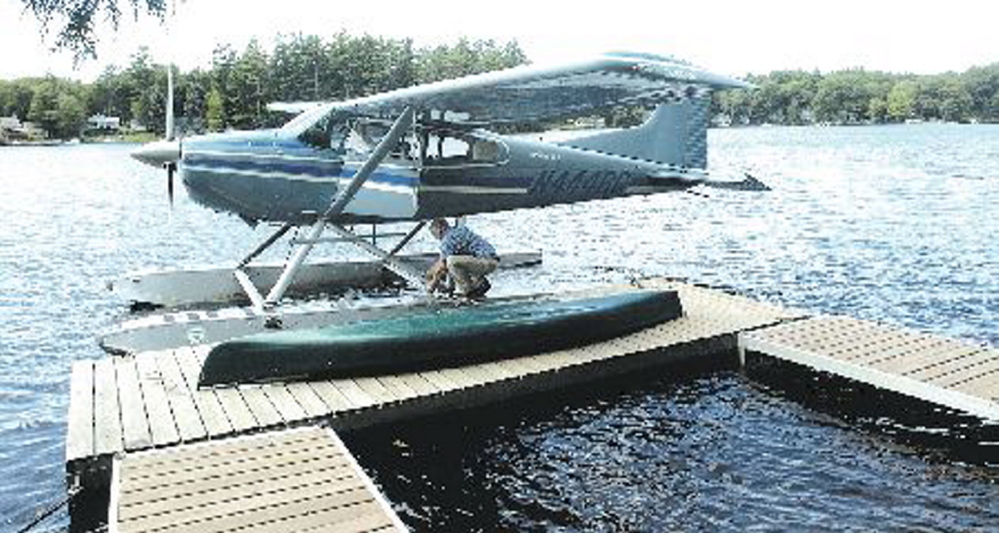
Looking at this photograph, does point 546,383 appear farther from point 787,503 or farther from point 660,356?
point 787,503

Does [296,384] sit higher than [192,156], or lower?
lower

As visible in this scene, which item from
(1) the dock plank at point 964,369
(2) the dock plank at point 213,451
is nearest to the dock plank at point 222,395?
(2) the dock plank at point 213,451

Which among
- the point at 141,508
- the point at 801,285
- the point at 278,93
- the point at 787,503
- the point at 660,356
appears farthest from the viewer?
the point at 278,93

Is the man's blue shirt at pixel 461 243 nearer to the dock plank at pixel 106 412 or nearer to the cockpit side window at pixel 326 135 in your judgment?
the cockpit side window at pixel 326 135

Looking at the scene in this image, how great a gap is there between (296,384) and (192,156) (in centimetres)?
Answer: 373

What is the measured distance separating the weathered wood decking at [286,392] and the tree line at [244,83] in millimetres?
80362

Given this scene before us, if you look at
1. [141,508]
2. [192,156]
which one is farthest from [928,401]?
[192,156]

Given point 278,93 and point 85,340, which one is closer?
point 85,340

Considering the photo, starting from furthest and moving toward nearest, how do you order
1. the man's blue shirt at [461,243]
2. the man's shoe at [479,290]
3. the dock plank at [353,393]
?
1. the man's shoe at [479,290]
2. the man's blue shirt at [461,243]
3. the dock plank at [353,393]

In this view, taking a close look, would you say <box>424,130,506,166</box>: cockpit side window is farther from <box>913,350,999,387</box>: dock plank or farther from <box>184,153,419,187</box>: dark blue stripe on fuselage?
<box>913,350,999,387</box>: dock plank

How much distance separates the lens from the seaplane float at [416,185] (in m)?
9.50

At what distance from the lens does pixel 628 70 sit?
10023 millimetres

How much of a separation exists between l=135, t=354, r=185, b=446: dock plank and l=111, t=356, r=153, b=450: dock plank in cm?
5

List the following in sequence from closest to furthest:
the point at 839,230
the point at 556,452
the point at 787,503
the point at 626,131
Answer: the point at 787,503 < the point at 556,452 < the point at 626,131 < the point at 839,230
